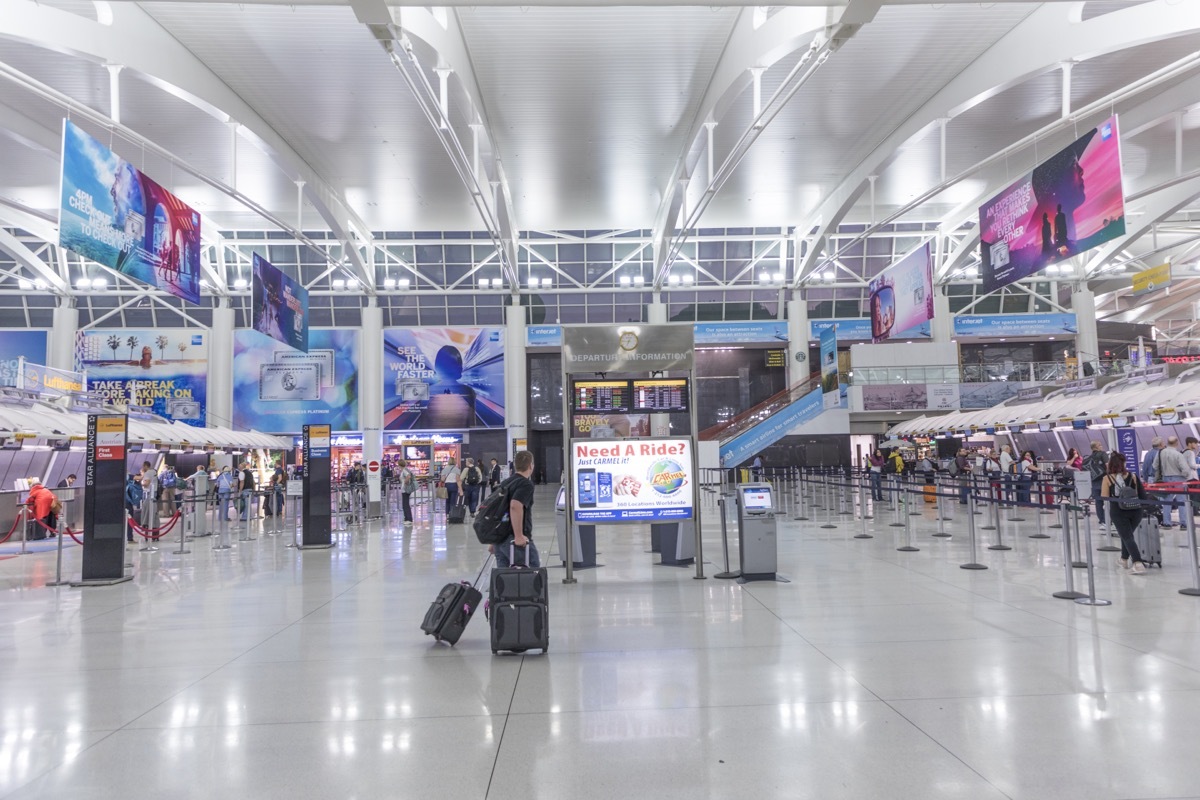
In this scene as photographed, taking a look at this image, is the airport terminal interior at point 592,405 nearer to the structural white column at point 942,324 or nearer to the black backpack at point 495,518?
the black backpack at point 495,518

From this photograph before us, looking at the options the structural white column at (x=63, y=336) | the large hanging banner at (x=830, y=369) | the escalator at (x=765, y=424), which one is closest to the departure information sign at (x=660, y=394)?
the large hanging banner at (x=830, y=369)

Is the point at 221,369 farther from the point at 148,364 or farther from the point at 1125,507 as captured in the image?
the point at 1125,507

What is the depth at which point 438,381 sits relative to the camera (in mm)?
36969

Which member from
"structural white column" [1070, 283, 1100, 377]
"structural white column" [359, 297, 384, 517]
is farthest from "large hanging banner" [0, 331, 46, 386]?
"structural white column" [1070, 283, 1100, 377]

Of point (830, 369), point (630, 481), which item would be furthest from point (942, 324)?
point (630, 481)

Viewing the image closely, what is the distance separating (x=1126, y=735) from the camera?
4.00 m

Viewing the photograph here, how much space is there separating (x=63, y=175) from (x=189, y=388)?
1016 inches

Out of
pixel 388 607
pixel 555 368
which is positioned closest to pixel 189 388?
pixel 555 368

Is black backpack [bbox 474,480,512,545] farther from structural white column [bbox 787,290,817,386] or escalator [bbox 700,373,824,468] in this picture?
structural white column [bbox 787,290,817,386]

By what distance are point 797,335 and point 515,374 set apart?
44.5ft

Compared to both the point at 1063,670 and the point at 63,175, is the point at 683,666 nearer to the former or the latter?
the point at 1063,670

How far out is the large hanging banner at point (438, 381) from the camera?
3669 cm

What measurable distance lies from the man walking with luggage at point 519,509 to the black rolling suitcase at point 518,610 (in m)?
0.27

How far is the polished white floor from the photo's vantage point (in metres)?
3.66
